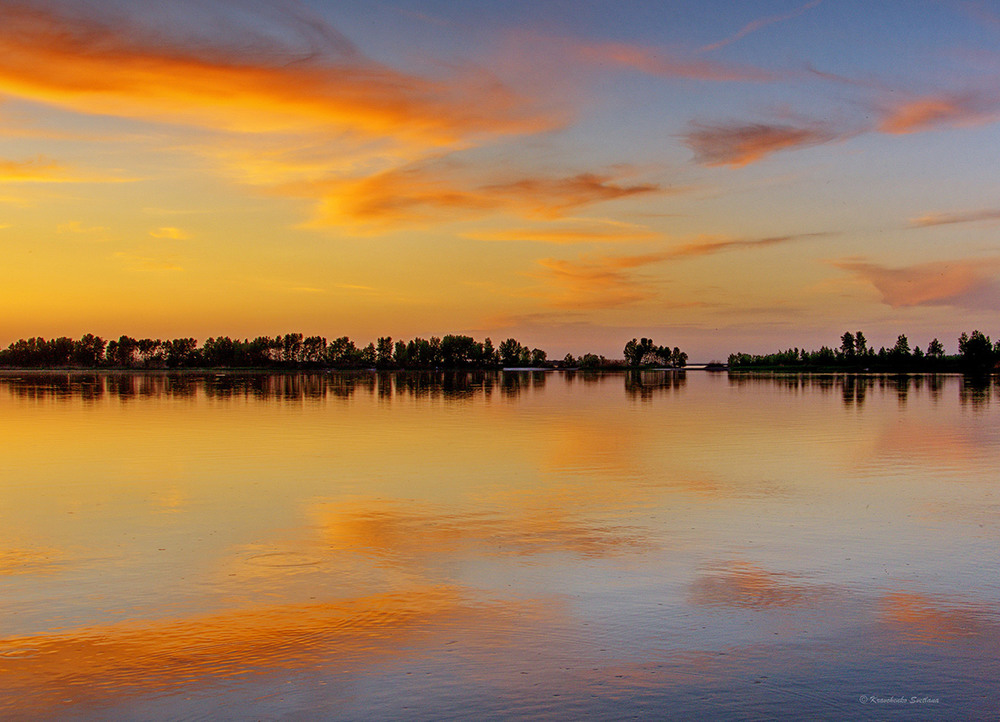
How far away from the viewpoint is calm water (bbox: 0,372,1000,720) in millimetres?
9320

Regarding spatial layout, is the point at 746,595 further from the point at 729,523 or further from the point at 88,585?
the point at 88,585

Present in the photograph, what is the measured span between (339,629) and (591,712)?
4118 mm

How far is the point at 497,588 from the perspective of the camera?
13.4 metres

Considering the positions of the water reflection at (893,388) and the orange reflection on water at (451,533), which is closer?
the orange reflection on water at (451,533)

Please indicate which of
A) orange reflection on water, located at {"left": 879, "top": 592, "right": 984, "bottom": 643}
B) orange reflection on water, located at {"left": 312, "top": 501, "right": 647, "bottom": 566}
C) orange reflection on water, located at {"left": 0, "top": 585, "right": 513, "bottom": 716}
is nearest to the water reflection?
orange reflection on water, located at {"left": 312, "top": 501, "right": 647, "bottom": 566}

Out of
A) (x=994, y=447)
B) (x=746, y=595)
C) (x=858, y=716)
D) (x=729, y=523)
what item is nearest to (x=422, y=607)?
(x=746, y=595)

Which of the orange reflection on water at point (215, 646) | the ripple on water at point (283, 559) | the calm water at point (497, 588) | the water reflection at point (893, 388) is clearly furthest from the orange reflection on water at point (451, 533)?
the water reflection at point (893, 388)

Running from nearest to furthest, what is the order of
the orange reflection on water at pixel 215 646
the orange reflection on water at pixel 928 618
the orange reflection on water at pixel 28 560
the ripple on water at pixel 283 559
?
the orange reflection on water at pixel 215 646 < the orange reflection on water at pixel 928 618 < the orange reflection on water at pixel 28 560 < the ripple on water at pixel 283 559

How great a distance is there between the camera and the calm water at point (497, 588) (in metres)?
9.32

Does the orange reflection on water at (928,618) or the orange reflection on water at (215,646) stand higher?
the orange reflection on water at (215,646)

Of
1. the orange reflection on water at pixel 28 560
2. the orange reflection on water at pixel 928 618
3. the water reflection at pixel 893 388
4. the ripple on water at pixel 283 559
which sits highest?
the orange reflection on water at pixel 28 560

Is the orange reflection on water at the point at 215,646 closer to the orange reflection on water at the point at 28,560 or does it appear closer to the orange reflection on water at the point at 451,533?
the orange reflection on water at the point at 451,533

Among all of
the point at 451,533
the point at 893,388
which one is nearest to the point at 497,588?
the point at 451,533

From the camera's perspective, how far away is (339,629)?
11.4 m
